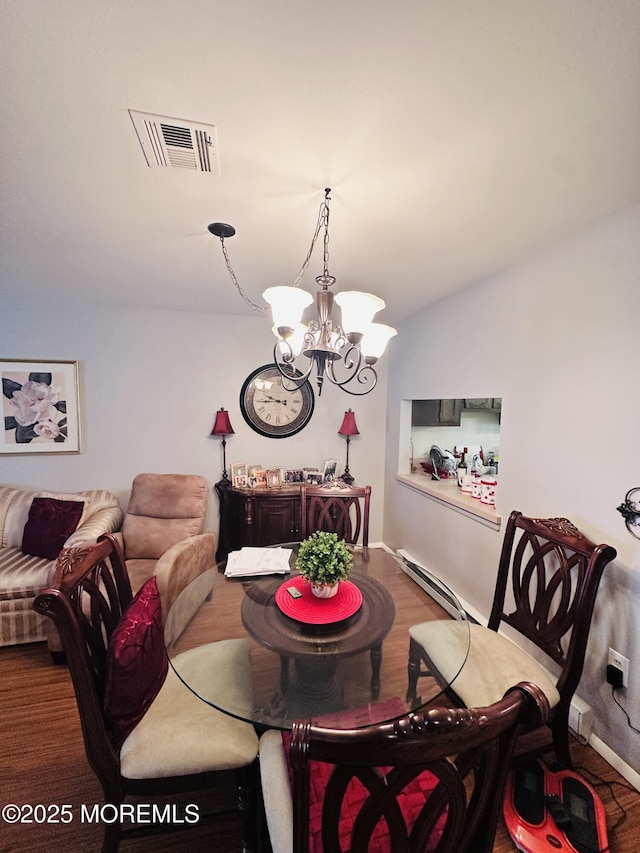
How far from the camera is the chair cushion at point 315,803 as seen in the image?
0.83 m

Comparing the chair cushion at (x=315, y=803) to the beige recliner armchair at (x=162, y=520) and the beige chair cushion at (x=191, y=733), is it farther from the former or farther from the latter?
the beige recliner armchair at (x=162, y=520)

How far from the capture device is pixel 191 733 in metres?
1.10

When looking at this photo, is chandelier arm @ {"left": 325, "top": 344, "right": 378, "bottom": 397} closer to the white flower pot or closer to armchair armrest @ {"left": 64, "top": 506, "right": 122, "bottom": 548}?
the white flower pot

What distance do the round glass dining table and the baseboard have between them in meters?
0.83

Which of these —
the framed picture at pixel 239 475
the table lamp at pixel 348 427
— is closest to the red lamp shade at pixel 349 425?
the table lamp at pixel 348 427

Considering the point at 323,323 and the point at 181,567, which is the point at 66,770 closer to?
the point at 181,567

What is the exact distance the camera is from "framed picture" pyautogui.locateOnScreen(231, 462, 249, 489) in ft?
10.2

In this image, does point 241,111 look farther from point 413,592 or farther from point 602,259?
point 413,592

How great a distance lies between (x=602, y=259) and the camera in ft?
4.99

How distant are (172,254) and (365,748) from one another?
7.37 ft

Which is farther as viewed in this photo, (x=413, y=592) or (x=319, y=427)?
(x=319, y=427)

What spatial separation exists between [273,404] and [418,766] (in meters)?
2.91

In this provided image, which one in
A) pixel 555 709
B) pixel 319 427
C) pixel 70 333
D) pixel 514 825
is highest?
pixel 70 333

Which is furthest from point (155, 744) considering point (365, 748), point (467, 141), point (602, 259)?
point (602, 259)
